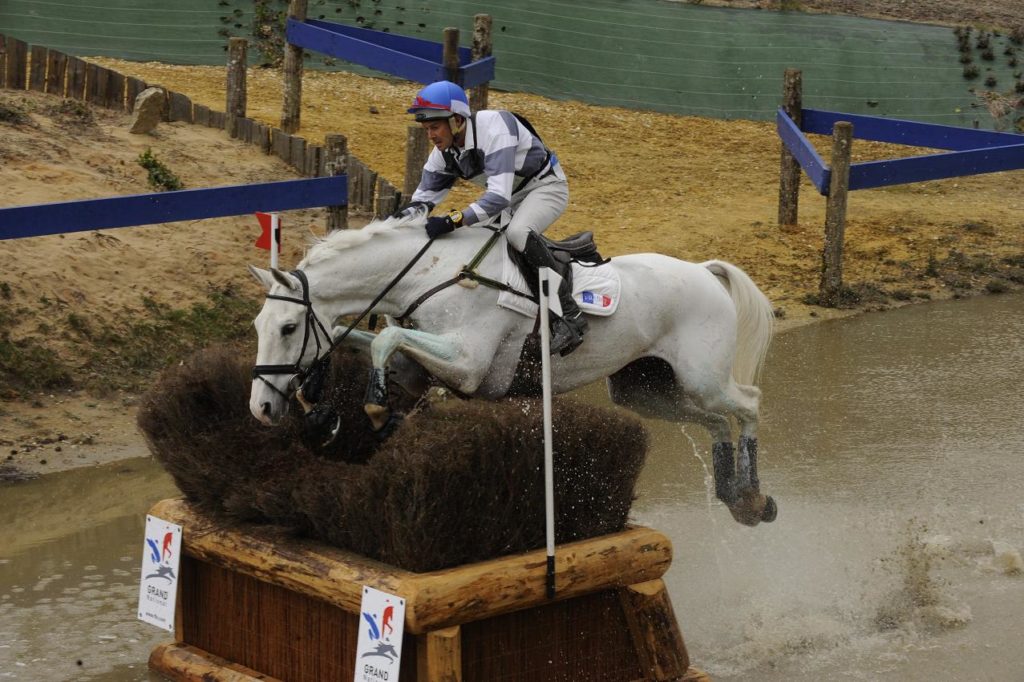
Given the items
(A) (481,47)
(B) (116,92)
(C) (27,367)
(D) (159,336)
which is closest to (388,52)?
(A) (481,47)

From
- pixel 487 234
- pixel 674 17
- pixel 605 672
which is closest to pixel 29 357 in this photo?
pixel 487 234

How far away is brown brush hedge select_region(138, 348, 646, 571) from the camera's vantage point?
207 inches

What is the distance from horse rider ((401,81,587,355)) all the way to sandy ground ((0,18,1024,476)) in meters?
3.31

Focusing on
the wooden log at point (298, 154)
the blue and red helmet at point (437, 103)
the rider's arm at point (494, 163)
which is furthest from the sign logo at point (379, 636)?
the wooden log at point (298, 154)

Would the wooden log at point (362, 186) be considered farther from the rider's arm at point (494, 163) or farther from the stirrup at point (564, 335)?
the stirrup at point (564, 335)

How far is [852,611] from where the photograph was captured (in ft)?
22.9

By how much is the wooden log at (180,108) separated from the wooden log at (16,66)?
134 cm

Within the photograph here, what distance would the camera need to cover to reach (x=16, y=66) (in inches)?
539

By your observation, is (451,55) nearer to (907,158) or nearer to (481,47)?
(481,47)

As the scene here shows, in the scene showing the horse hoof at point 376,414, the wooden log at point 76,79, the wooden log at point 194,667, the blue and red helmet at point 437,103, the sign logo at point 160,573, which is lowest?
the wooden log at point 194,667

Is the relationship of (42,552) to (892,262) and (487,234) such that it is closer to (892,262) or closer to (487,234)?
(487,234)

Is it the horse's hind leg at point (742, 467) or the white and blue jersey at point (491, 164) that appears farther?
the horse's hind leg at point (742, 467)

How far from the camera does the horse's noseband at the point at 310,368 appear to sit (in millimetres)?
5848

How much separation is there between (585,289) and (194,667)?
233 cm
